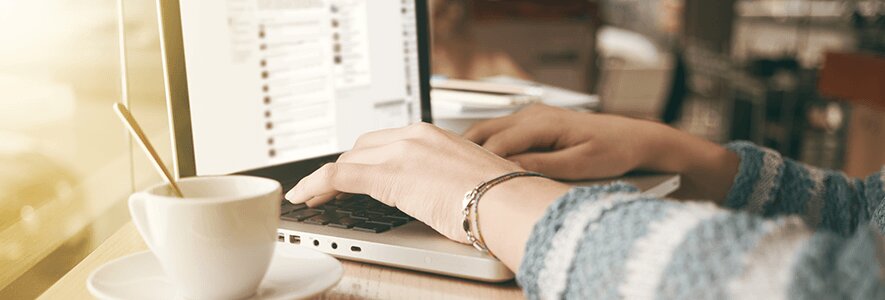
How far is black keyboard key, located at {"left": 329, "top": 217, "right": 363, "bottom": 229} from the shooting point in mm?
619

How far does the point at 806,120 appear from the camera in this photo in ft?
12.3

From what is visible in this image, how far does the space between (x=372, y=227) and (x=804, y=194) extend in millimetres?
471

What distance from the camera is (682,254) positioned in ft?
1.32

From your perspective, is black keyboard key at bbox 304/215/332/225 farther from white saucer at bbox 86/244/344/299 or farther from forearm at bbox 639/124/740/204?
forearm at bbox 639/124/740/204

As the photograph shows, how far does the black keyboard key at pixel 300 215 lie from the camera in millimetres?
643

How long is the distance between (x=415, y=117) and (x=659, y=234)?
1.83 ft

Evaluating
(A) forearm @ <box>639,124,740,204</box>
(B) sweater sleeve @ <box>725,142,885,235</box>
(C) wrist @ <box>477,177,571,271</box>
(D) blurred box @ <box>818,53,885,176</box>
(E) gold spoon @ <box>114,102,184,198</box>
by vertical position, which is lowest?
(D) blurred box @ <box>818,53,885,176</box>

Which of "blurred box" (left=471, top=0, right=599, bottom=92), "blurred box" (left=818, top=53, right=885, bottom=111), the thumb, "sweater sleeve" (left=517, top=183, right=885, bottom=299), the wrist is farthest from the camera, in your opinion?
"blurred box" (left=471, top=0, right=599, bottom=92)

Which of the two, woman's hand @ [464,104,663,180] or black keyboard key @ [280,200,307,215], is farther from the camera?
woman's hand @ [464,104,663,180]

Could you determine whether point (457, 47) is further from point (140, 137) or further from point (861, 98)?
point (140, 137)

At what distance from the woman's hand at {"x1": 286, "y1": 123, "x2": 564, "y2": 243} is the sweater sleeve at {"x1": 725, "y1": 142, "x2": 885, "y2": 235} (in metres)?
0.36

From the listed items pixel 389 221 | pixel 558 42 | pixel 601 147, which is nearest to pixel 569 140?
pixel 601 147

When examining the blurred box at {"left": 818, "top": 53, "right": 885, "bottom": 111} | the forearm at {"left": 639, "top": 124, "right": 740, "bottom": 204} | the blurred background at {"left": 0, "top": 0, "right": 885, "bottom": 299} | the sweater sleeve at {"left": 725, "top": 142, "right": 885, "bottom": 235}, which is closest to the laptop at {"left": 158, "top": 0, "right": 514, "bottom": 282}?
the blurred background at {"left": 0, "top": 0, "right": 885, "bottom": 299}

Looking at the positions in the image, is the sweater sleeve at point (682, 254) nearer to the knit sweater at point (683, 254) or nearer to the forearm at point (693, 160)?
the knit sweater at point (683, 254)
